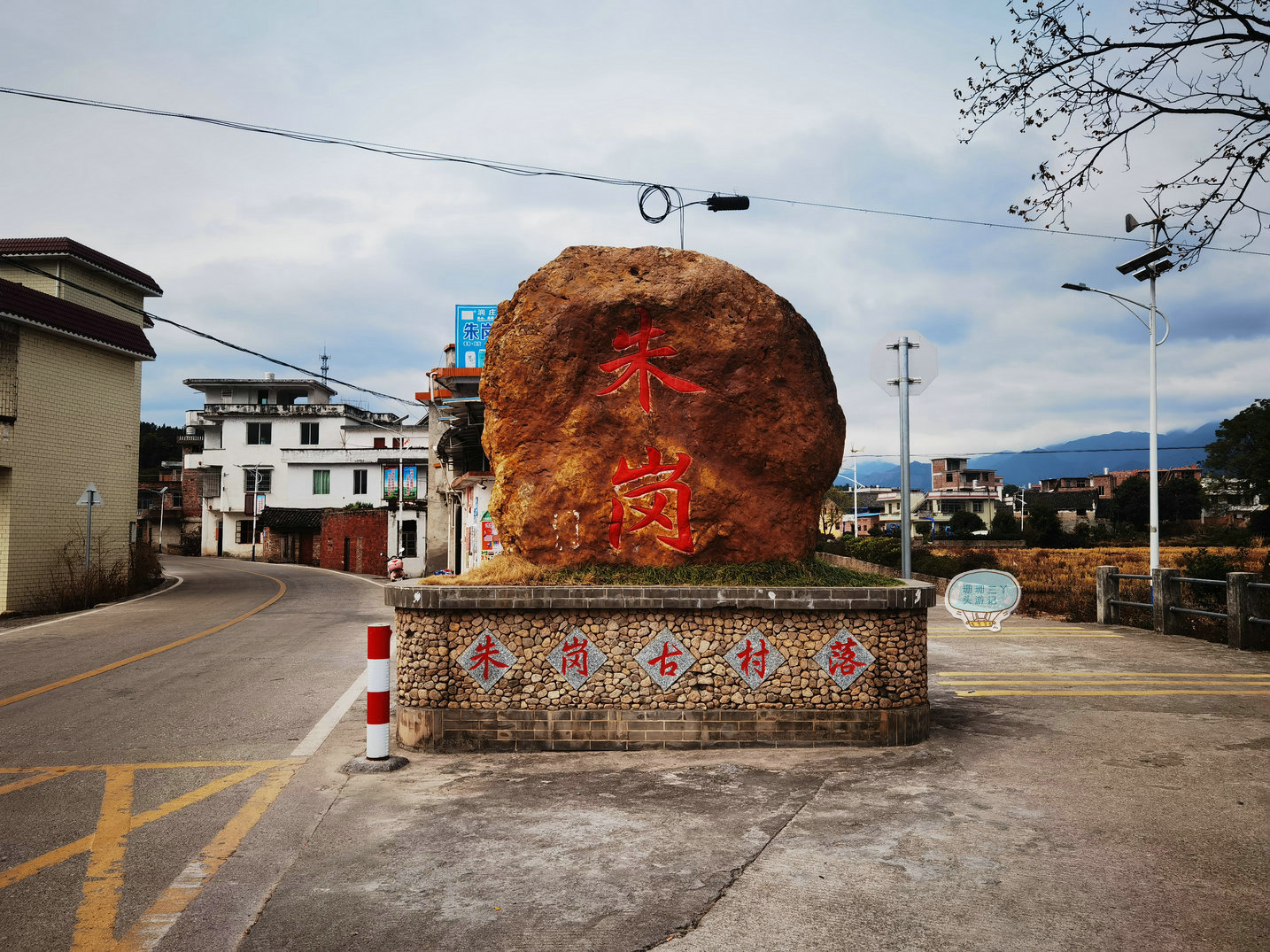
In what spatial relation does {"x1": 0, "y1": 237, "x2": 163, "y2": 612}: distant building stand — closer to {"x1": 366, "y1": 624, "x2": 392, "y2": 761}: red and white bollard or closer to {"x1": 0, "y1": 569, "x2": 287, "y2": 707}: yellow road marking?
{"x1": 0, "y1": 569, "x2": 287, "y2": 707}: yellow road marking

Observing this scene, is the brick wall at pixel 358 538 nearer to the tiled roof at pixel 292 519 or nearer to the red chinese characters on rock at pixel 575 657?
the tiled roof at pixel 292 519

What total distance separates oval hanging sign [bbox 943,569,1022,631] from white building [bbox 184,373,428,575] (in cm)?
4107

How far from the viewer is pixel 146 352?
20.7 metres

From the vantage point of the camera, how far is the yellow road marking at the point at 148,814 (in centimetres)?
409

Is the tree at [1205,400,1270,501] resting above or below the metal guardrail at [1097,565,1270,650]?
above

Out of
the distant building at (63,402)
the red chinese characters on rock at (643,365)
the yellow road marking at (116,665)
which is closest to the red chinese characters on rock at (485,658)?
the red chinese characters on rock at (643,365)

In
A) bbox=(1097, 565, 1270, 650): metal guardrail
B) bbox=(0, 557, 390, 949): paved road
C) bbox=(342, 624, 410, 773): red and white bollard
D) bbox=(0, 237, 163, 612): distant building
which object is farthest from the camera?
bbox=(0, 237, 163, 612): distant building

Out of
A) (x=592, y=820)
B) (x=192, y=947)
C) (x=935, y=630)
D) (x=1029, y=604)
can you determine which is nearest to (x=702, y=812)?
(x=592, y=820)

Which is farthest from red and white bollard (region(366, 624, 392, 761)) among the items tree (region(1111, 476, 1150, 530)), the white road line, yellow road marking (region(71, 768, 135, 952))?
tree (region(1111, 476, 1150, 530))

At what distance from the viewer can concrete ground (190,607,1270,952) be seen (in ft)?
11.3

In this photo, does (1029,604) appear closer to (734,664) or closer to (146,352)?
(734,664)

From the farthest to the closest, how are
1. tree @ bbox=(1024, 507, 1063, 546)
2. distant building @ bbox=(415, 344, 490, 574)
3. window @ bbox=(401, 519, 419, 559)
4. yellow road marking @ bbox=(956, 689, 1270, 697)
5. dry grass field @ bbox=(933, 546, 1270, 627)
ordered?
tree @ bbox=(1024, 507, 1063, 546) → window @ bbox=(401, 519, 419, 559) → distant building @ bbox=(415, 344, 490, 574) → dry grass field @ bbox=(933, 546, 1270, 627) → yellow road marking @ bbox=(956, 689, 1270, 697)

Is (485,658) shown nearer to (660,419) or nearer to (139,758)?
(660,419)

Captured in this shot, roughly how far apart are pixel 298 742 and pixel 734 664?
3.38 m
